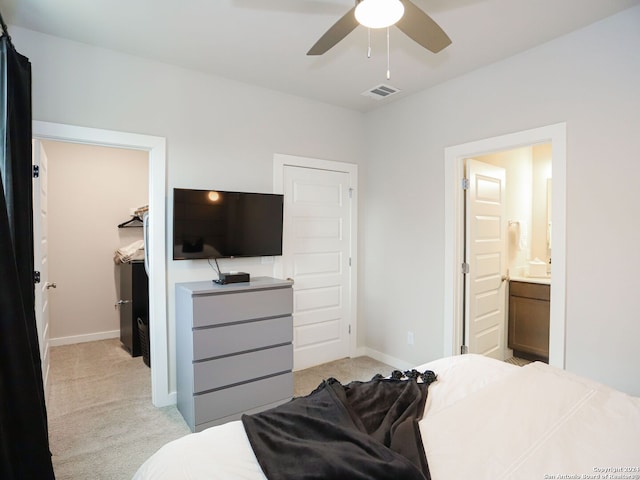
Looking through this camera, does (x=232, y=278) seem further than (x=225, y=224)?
No

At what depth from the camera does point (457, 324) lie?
3.16 meters

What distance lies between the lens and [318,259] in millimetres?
3654

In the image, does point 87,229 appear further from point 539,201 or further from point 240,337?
Result: point 539,201

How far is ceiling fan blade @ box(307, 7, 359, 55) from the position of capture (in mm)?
1642

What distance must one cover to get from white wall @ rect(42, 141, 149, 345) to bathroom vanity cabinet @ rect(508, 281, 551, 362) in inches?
178

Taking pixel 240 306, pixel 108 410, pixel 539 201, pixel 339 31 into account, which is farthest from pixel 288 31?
pixel 539 201

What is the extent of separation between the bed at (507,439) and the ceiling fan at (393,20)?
1.61m

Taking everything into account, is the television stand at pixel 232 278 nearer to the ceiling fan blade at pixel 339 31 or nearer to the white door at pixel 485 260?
the ceiling fan blade at pixel 339 31

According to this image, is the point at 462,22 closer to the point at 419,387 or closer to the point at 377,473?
the point at 419,387

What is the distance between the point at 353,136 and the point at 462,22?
1.77 meters

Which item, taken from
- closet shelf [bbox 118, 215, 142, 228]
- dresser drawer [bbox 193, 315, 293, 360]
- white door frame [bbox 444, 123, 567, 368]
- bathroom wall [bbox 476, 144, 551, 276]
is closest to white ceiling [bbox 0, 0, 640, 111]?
white door frame [bbox 444, 123, 567, 368]

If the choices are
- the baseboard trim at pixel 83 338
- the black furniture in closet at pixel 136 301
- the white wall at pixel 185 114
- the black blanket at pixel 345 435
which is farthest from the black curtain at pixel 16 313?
the baseboard trim at pixel 83 338

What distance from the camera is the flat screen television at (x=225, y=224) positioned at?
274 cm

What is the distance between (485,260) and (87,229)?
177 inches
